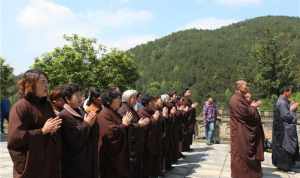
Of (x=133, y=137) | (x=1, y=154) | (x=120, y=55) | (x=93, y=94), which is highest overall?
(x=120, y=55)

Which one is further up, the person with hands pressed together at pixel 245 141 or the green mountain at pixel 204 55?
the green mountain at pixel 204 55

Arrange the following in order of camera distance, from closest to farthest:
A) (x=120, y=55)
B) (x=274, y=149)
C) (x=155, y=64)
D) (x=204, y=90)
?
(x=274, y=149)
(x=120, y=55)
(x=204, y=90)
(x=155, y=64)

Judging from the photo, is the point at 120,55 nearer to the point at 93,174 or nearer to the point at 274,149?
the point at 274,149

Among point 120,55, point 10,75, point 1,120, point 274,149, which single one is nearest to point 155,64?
point 120,55

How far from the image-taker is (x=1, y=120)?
55.5ft

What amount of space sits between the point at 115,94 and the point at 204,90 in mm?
65422

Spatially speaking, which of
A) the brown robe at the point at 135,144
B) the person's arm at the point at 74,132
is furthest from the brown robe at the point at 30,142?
the brown robe at the point at 135,144

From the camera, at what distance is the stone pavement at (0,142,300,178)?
9406 mm

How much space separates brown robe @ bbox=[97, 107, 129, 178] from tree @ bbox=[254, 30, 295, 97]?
117 feet

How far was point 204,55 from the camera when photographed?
86.6m

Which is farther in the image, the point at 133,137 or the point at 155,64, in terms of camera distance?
the point at 155,64

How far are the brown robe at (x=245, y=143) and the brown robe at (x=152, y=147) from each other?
4.68 ft

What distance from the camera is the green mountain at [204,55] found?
242 feet

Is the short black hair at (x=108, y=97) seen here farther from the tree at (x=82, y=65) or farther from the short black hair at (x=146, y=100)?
the tree at (x=82, y=65)
